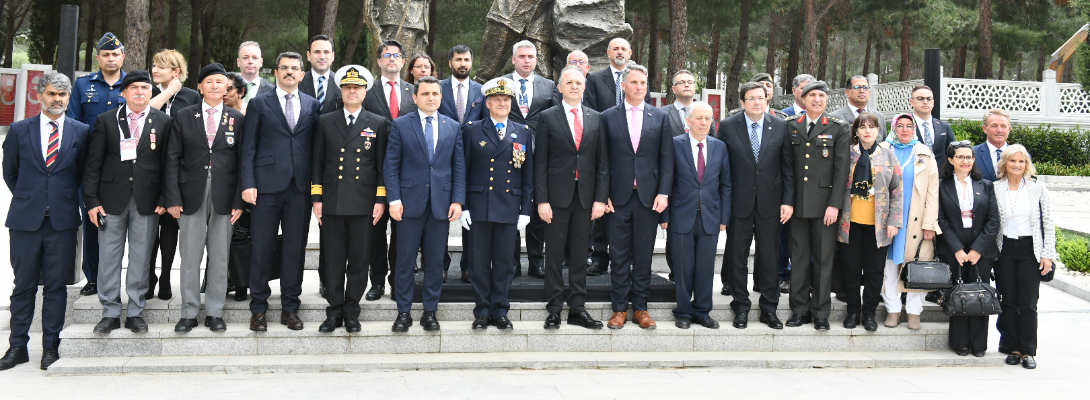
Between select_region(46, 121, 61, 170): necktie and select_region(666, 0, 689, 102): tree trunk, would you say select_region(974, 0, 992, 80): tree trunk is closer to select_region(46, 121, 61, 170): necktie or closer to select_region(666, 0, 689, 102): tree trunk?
select_region(666, 0, 689, 102): tree trunk

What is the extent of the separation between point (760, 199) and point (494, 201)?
184cm

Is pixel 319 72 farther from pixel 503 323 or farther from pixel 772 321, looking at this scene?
pixel 772 321

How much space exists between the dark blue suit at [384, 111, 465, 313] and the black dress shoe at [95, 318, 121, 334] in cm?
175

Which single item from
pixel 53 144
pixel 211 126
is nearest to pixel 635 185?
pixel 211 126

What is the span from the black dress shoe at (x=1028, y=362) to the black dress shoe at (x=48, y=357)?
6167 millimetres

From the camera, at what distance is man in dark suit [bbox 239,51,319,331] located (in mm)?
5086

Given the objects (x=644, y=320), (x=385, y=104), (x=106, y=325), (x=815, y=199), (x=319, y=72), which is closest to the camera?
(x=106, y=325)

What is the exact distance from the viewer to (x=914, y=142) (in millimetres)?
5691

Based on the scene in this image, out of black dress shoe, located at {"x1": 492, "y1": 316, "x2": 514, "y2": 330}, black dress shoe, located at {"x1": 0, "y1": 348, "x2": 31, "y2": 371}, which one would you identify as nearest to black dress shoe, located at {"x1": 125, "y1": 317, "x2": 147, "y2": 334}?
black dress shoe, located at {"x1": 0, "y1": 348, "x2": 31, "y2": 371}

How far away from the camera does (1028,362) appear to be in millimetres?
5352

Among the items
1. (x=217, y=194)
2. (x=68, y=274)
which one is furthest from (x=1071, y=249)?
(x=68, y=274)

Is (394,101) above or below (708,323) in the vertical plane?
above

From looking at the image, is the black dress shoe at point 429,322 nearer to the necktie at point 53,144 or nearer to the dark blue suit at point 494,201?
the dark blue suit at point 494,201

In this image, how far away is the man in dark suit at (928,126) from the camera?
615 centimetres
